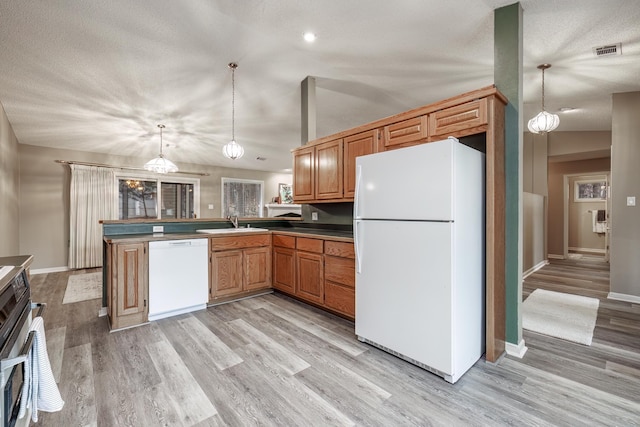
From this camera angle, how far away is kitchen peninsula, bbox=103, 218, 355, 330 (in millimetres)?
2764

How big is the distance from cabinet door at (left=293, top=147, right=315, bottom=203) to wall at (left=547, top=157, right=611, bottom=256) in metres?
6.43

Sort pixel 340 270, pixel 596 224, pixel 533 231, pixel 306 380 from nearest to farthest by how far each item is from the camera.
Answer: pixel 306 380 < pixel 340 270 < pixel 533 231 < pixel 596 224

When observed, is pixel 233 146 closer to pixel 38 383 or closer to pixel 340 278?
pixel 340 278

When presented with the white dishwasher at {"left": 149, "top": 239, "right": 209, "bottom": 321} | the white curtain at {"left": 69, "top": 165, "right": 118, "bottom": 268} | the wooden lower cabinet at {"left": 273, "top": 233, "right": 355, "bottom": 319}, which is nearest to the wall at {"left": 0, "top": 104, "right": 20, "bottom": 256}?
the white curtain at {"left": 69, "top": 165, "right": 118, "bottom": 268}

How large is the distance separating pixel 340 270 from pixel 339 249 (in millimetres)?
216

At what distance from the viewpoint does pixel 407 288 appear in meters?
2.06

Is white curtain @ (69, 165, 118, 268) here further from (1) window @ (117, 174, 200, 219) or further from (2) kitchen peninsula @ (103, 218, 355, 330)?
(2) kitchen peninsula @ (103, 218, 355, 330)

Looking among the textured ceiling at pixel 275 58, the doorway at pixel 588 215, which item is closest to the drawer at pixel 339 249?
the textured ceiling at pixel 275 58

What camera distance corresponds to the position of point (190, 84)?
345 centimetres

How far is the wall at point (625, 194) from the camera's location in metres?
3.55

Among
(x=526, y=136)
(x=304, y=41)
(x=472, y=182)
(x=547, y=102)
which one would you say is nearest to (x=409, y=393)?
(x=472, y=182)

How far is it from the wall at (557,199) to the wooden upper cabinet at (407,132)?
637 cm

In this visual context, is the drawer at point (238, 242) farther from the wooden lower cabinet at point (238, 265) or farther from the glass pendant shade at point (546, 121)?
the glass pendant shade at point (546, 121)

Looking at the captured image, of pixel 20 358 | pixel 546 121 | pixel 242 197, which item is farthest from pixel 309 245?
pixel 242 197
